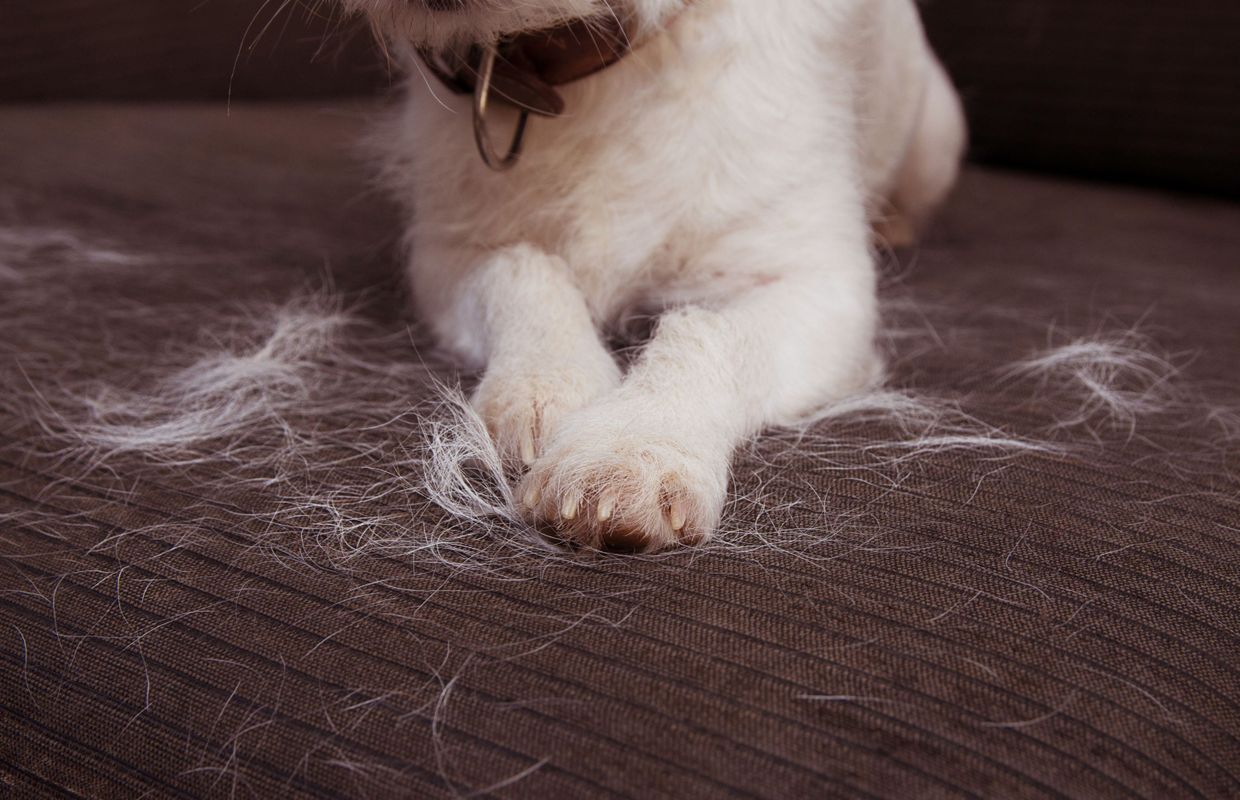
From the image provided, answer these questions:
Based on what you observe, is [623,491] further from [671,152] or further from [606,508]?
[671,152]

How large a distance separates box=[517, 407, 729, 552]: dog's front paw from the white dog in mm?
27

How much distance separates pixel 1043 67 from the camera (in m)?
1.91

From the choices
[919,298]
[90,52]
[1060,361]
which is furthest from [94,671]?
[90,52]

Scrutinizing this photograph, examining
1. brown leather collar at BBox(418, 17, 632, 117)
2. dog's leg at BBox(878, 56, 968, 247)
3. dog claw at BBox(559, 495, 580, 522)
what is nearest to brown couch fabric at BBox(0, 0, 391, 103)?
dog's leg at BBox(878, 56, 968, 247)

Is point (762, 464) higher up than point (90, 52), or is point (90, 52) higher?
point (90, 52)

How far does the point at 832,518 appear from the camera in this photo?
648mm

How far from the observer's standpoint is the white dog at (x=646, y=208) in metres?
0.77

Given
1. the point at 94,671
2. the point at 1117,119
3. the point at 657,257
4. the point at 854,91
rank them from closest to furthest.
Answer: the point at 94,671 → the point at 657,257 → the point at 854,91 → the point at 1117,119

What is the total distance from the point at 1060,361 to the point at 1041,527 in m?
0.37

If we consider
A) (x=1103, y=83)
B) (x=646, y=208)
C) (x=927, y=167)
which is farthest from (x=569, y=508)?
(x=1103, y=83)

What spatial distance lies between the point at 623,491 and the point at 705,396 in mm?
143

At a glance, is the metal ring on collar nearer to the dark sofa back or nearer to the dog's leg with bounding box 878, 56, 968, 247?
the dog's leg with bounding box 878, 56, 968, 247

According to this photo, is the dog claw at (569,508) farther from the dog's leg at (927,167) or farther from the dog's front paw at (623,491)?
the dog's leg at (927,167)

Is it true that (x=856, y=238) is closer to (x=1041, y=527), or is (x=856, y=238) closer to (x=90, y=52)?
(x=1041, y=527)
